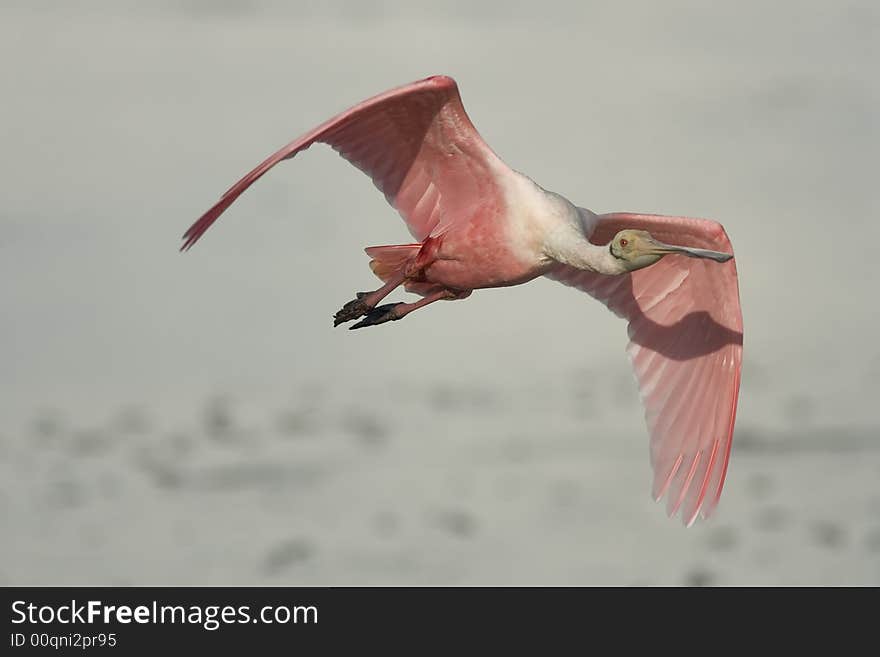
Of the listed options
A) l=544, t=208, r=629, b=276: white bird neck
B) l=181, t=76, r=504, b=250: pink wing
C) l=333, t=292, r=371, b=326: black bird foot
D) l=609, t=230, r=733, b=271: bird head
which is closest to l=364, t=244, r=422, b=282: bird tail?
l=181, t=76, r=504, b=250: pink wing

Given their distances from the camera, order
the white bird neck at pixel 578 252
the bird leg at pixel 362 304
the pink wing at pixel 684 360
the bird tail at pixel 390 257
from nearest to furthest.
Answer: the white bird neck at pixel 578 252, the bird leg at pixel 362 304, the bird tail at pixel 390 257, the pink wing at pixel 684 360

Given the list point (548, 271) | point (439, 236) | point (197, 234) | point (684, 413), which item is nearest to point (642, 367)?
point (684, 413)

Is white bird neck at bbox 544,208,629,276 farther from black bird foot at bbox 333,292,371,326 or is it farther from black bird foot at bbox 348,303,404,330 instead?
black bird foot at bbox 333,292,371,326

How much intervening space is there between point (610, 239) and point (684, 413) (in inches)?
43.7

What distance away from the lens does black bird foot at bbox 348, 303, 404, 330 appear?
9.96 meters

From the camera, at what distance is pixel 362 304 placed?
9.97 metres

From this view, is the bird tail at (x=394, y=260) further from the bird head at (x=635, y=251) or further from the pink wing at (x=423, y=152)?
the bird head at (x=635, y=251)

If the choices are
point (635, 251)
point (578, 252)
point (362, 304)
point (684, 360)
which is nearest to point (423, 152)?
point (362, 304)

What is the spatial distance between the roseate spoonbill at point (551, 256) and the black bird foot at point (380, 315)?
0.01m

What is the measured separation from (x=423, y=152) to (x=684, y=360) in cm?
209

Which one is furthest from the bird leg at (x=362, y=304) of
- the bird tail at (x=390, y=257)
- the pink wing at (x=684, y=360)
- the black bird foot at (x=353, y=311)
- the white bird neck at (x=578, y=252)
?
the pink wing at (x=684, y=360)

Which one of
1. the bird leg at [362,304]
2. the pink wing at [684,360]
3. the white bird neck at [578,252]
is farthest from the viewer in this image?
the pink wing at [684,360]

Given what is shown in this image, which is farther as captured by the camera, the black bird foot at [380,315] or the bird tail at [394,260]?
the bird tail at [394,260]

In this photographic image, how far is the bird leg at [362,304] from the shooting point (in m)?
9.92
